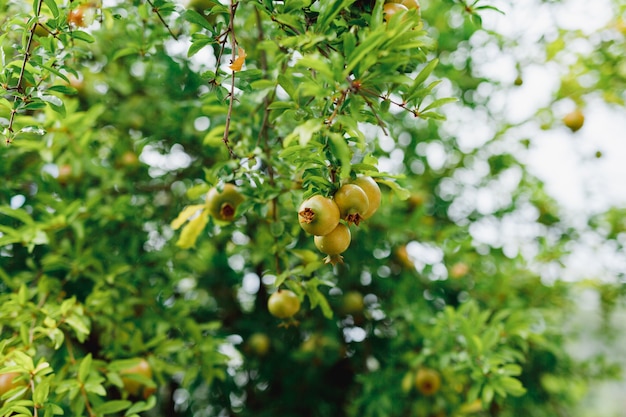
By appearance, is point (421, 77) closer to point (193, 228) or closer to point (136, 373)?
point (193, 228)

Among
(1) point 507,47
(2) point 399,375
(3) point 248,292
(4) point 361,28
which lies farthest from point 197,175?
(1) point 507,47

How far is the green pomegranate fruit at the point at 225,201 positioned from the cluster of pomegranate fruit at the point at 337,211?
413 millimetres

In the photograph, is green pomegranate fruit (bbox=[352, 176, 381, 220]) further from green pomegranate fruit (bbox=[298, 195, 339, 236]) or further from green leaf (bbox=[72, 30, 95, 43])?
green leaf (bbox=[72, 30, 95, 43])

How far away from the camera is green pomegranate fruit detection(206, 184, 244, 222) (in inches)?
56.0

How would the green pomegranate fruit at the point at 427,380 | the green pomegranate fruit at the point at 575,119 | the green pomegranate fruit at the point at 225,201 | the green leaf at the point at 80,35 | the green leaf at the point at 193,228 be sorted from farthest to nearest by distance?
the green pomegranate fruit at the point at 575,119
the green pomegranate fruit at the point at 427,380
the green leaf at the point at 193,228
the green pomegranate fruit at the point at 225,201
the green leaf at the point at 80,35

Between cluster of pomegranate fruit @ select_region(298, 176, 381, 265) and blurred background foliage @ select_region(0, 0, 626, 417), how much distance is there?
0.05 meters

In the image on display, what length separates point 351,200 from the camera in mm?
1029

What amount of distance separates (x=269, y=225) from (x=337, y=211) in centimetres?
65

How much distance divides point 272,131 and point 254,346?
154 centimetres

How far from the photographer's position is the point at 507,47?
282cm

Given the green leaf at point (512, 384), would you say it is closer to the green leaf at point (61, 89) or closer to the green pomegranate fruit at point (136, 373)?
the green pomegranate fruit at point (136, 373)

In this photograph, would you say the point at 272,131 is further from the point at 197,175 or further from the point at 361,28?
the point at 197,175

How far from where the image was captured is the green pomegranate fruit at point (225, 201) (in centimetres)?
142

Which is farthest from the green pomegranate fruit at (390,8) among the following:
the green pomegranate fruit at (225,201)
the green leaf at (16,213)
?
the green leaf at (16,213)
